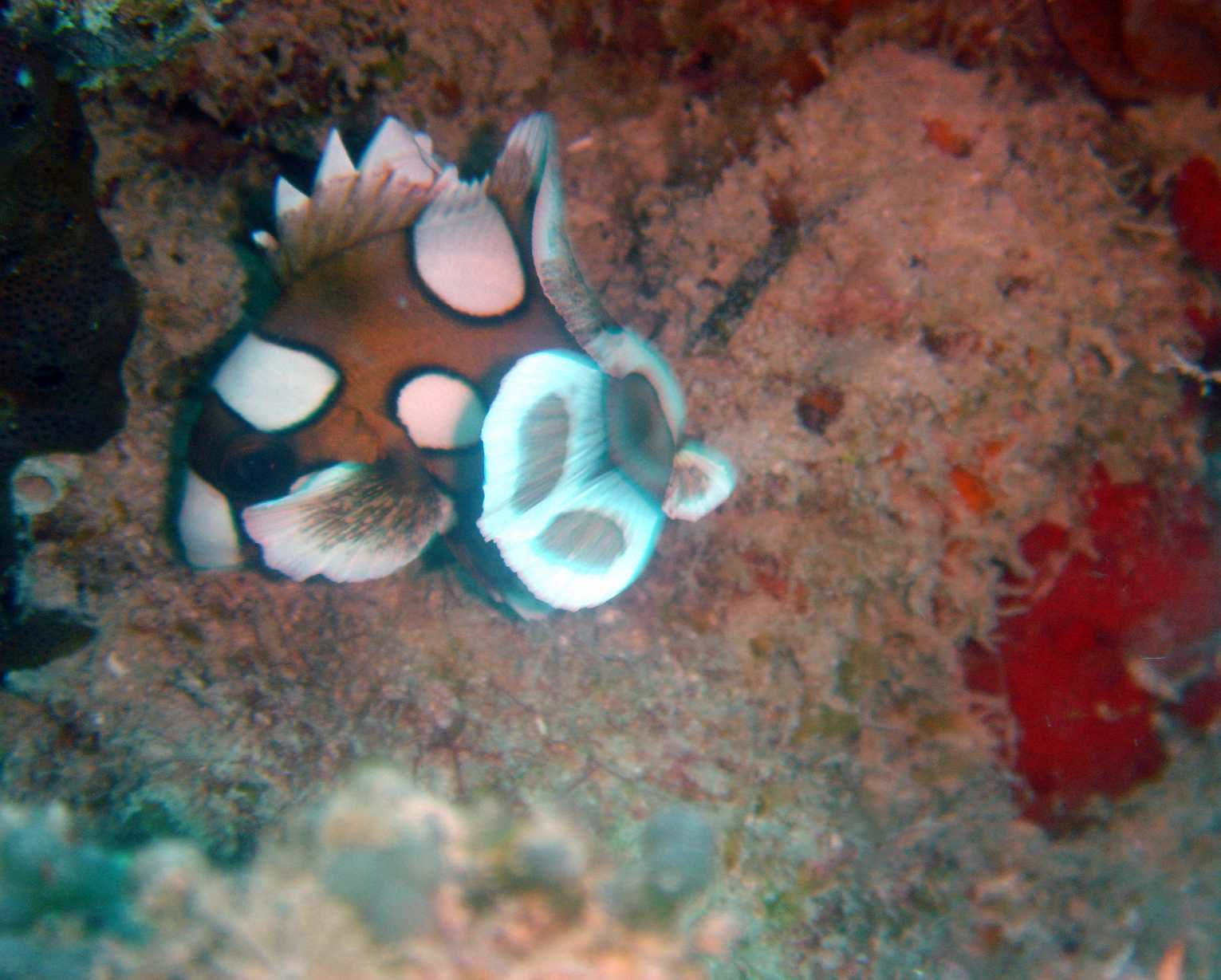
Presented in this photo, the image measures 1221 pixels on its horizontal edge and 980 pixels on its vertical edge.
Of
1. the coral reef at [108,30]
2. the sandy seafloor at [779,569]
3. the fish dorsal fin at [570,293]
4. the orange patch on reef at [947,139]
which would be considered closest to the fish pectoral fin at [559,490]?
the fish dorsal fin at [570,293]

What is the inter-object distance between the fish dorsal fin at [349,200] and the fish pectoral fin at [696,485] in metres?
1.20

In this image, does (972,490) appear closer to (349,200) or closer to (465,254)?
(465,254)

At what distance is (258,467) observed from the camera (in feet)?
7.50

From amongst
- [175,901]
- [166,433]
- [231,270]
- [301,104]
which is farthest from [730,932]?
[301,104]

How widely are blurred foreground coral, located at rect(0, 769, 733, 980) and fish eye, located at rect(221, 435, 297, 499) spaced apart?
4.68ft

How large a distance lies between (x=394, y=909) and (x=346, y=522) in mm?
1456

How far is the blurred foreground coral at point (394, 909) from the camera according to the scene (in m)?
0.97

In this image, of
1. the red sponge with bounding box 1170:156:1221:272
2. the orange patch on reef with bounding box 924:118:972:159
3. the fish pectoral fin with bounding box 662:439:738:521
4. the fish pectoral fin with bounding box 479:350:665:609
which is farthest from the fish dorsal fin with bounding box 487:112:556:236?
the red sponge with bounding box 1170:156:1221:272

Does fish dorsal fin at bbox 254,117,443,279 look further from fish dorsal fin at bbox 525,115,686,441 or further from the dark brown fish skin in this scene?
fish dorsal fin at bbox 525,115,686,441

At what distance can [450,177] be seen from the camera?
230 centimetres

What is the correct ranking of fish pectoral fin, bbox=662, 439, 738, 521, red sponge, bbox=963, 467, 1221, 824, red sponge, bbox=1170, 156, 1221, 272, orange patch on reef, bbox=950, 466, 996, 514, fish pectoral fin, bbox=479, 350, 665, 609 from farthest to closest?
red sponge, bbox=963, 467, 1221, 824 < orange patch on reef, bbox=950, 466, 996, 514 < red sponge, bbox=1170, 156, 1221, 272 < fish pectoral fin, bbox=662, 439, 738, 521 < fish pectoral fin, bbox=479, 350, 665, 609

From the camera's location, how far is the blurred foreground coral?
3.17 ft

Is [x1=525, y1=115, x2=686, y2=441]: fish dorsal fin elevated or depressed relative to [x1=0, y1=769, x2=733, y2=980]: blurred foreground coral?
elevated

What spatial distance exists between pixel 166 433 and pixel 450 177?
1.39 metres
